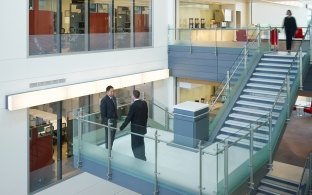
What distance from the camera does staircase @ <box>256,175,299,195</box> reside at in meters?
13.5

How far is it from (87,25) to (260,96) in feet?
21.9

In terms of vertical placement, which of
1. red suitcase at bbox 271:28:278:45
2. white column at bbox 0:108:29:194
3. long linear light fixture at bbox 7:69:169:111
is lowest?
white column at bbox 0:108:29:194

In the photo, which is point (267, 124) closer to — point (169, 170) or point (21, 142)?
point (169, 170)

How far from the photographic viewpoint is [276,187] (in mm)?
14062

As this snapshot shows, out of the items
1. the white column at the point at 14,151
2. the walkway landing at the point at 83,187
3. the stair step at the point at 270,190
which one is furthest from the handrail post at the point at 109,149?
the stair step at the point at 270,190

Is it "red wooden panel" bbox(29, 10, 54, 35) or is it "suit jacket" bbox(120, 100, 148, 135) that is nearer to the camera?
"suit jacket" bbox(120, 100, 148, 135)

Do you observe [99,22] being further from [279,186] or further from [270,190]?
[279,186]

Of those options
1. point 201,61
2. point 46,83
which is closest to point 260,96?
point 201,61

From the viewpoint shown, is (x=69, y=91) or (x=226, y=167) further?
(x=69, y=91)

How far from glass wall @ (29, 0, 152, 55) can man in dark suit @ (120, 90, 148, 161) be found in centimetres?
435

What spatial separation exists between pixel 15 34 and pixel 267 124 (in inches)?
294

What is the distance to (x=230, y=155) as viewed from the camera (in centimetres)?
759

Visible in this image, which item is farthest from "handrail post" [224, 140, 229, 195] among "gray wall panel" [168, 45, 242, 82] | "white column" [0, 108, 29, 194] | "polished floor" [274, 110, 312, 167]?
"polished floor" [274, 110, 312, 167]

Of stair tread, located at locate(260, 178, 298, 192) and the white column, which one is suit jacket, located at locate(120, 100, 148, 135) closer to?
the white column
